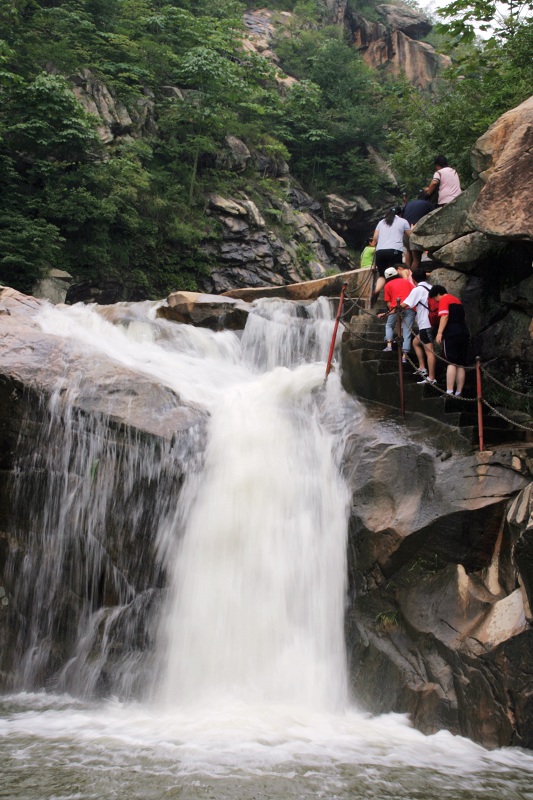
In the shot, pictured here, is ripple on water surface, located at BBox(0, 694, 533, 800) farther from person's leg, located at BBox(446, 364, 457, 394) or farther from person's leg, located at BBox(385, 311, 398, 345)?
person's leg, located at BBox(385, 311, 398, 345)

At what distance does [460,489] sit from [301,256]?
20343mm

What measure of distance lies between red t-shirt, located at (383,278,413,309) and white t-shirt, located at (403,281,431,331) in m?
0.72

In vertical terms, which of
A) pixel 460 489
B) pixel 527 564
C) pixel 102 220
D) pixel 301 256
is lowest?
pixel 527 564

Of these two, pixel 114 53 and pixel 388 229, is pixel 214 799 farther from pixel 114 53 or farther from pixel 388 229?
pixel 114 53

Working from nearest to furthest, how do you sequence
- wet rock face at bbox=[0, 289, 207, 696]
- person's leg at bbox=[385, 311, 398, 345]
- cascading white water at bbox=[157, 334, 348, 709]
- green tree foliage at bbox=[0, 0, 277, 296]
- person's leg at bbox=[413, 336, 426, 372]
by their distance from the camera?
cascading white water at bbox=[157, 334, 348, 709], wet rock face at bbox=[0, 289, 207, 696], person's leg at bbox=[413, 336, 426, 372], person's leg at bbox=[385, 311, 398, 345], green tree foliage at bbox=[0, 0, 277, 296]

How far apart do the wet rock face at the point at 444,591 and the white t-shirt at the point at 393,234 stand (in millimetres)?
4922

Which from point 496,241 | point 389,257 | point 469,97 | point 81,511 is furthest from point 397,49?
point 81,511

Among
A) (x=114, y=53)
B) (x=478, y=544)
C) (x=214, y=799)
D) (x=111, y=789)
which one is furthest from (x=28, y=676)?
(x=114, y=53)

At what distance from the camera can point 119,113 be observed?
81.0ft

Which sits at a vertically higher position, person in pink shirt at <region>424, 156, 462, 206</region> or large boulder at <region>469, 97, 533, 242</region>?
person in pink shirt at <region>424, 156, 462, 206</region>

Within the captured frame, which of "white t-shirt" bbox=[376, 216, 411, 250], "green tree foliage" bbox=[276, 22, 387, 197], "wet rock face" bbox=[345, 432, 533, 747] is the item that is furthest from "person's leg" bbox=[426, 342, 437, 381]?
"green tree foliage" bbox=[276, 22, 387, 197]

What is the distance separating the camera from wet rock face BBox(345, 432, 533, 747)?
21.8ft

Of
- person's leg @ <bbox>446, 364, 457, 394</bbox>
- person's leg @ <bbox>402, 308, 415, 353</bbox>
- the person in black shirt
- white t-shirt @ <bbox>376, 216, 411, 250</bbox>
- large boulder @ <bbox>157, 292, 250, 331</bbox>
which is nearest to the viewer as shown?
person's leg @ <bbox>446, 364, 457, 394</bbox>

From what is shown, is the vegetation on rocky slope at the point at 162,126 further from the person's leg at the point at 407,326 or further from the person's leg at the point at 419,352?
the person's leg at the point at 419,352
